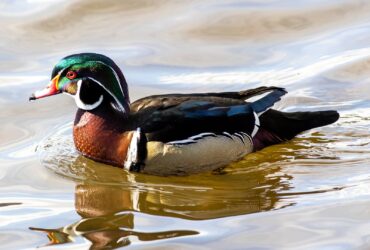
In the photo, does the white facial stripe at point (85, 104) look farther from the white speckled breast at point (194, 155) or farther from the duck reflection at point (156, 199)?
the white speckled breast at point (194, 155)

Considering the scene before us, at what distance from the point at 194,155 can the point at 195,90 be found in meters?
1.95

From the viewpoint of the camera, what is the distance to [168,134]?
24.5 feet

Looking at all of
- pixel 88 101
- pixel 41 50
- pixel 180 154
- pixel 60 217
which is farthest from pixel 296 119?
pixel 41 50

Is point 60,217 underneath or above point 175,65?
underneath

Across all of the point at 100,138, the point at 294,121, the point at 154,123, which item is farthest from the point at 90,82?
the point at 294,121

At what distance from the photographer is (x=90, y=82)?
777cm

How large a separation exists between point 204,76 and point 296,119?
180cm

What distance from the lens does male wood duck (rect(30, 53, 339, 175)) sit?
24.6 feet

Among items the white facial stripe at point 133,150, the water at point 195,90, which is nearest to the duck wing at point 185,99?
the white facial stripe at point 133,150

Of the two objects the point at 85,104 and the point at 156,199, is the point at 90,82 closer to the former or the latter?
the point at 85,104

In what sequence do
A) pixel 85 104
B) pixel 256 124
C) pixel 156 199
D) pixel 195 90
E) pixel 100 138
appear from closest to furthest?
1. pixel 156 199
2. pixel 100 138
3. pixel 85 104
4. pixel 256 124
5. pixel 195 90

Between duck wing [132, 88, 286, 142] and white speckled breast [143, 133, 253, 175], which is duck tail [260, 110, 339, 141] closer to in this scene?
duck wing [132, 88, 286, 142]

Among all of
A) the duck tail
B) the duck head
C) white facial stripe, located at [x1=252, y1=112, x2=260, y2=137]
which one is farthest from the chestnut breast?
the duck tail

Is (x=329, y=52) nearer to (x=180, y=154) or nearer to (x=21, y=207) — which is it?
(x=180, y=154)
